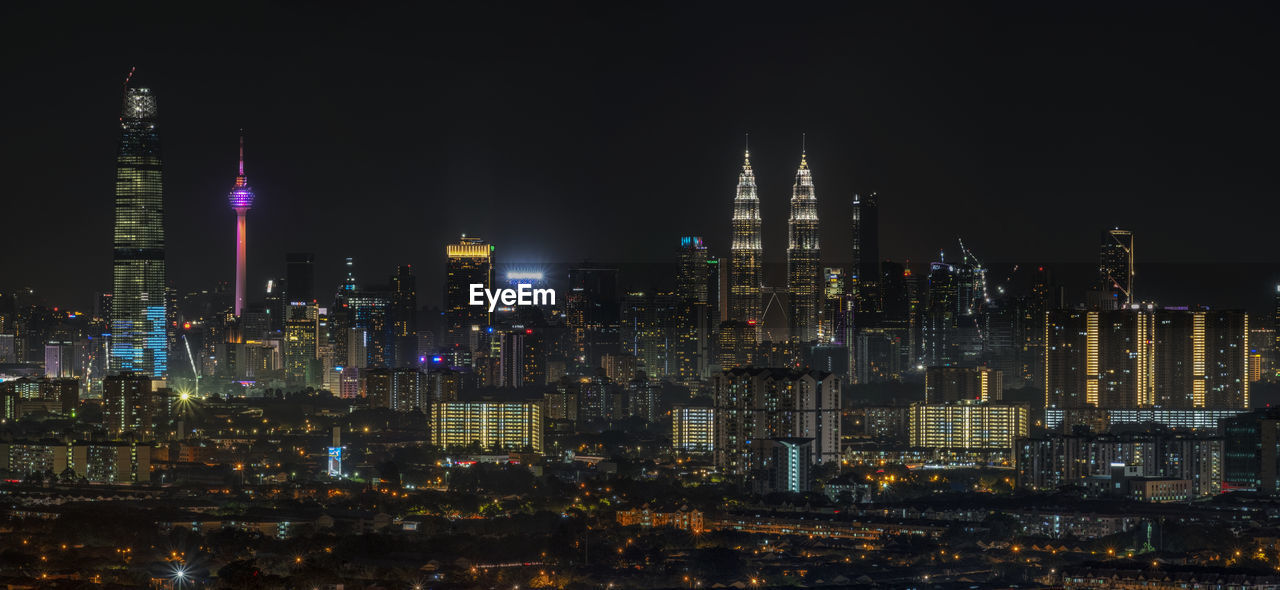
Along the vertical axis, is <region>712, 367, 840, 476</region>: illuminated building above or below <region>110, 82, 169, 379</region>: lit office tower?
below

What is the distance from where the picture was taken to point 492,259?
134 feet

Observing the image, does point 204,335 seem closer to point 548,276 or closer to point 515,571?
point 548,276

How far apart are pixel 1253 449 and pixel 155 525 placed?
13.6 m

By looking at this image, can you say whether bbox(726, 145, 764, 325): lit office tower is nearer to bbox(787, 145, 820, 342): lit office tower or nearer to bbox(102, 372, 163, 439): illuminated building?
bbox(787, 145, 820, 342): lit office tower

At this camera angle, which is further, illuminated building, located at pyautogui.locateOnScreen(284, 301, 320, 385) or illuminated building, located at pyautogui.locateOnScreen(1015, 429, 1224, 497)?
illuminated building, located at pyautogui.locateOnScreen(284, 301, 320, 385)

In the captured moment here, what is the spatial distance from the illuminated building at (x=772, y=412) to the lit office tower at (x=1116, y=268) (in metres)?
6.21

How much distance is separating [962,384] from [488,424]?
7675 millimetres

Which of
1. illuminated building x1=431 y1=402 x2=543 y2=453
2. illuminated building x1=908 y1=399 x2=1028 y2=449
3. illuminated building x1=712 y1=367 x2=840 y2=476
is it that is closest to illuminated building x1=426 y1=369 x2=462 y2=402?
illuminated building x1=431 y1=402 x2=543 y2=453

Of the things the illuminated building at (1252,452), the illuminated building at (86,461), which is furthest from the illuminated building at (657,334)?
the illuminated building at (1252,452)

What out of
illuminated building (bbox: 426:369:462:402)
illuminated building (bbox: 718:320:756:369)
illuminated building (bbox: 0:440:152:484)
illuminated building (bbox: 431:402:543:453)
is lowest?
illuminated building (bbox: 0:440:152:484)

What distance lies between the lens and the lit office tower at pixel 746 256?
40.7 metres

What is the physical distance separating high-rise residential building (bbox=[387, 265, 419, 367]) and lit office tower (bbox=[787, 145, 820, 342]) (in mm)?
7569

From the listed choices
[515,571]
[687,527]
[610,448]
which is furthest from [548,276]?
[515,571]

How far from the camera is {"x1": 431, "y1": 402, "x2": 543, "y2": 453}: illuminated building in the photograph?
3731 centimetres
